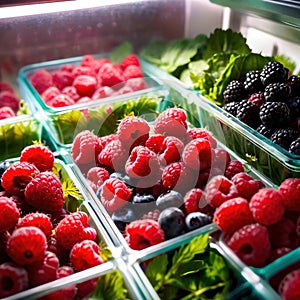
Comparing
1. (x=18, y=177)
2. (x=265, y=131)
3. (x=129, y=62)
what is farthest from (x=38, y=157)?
(x=129, y=62)

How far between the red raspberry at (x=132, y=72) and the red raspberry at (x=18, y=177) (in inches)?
24.9

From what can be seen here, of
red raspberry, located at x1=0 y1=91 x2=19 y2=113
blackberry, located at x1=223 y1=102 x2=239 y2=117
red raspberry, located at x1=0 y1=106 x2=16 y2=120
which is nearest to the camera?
blackberry, located at x1=223 y1=102 x2=239 y2=117

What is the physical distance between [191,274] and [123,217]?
0.18 meters

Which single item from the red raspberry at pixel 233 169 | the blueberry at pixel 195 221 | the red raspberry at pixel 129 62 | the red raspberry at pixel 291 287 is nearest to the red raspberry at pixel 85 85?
the red raspberry at pixel 129 62

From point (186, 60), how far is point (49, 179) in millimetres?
748

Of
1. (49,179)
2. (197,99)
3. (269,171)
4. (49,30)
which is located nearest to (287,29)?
(197,99)

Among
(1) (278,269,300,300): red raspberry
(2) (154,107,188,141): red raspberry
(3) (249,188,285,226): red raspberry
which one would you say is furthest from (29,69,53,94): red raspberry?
(1) (278,269,300,300): red raspberry

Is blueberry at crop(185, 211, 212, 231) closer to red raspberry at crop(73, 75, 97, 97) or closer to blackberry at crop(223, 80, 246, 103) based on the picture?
blackberry at crop(223, 80, 246, 103)

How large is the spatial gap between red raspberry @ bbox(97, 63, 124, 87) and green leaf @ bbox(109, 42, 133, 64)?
0.11 meters

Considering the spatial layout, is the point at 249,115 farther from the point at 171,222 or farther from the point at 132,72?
the point at 132,72

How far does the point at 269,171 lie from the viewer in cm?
103

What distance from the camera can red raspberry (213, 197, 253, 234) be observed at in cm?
80

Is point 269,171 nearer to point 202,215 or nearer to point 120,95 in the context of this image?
point 202,215

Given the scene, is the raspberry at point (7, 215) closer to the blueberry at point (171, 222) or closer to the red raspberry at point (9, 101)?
the blueberry at point (171, 222)
